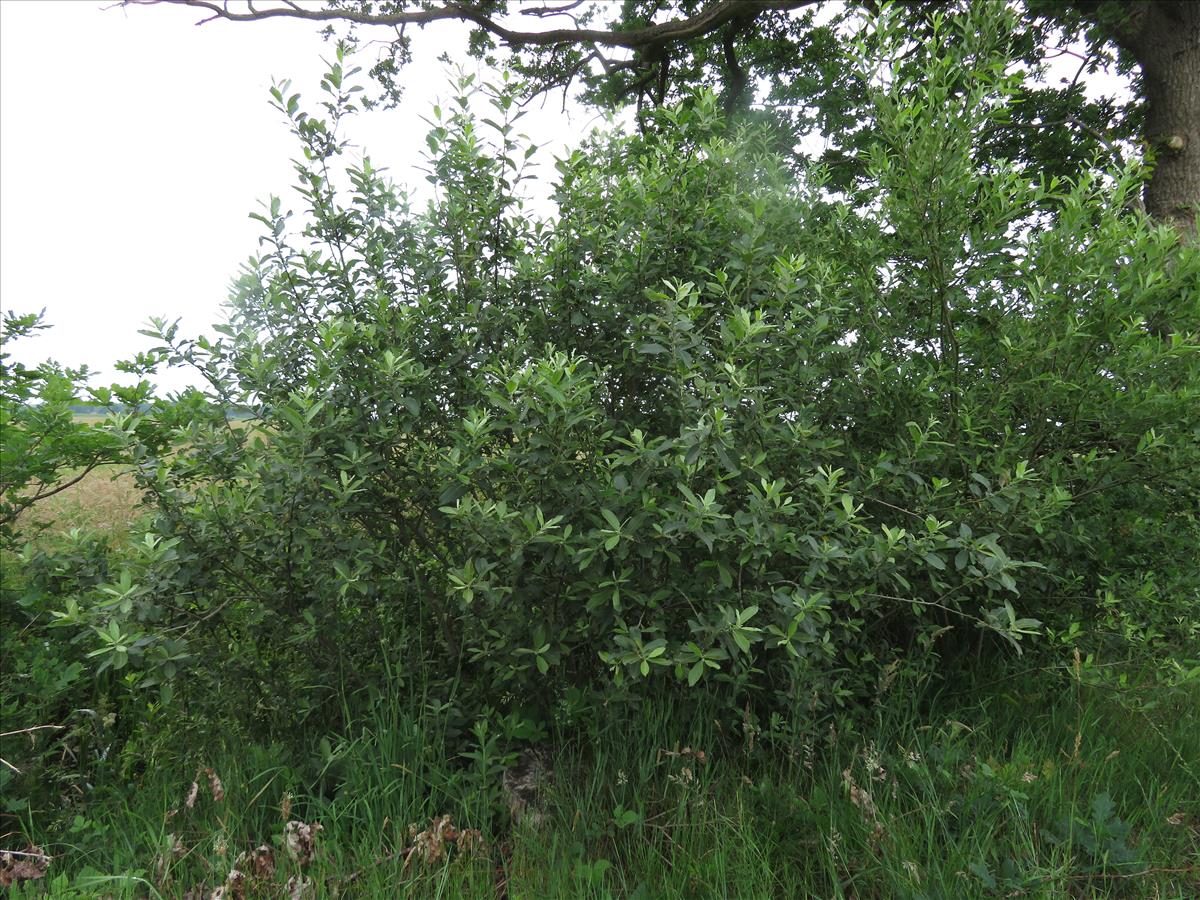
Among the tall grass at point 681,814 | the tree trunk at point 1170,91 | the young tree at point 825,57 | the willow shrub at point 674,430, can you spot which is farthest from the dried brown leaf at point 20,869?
the tree trunk at point 1170,91

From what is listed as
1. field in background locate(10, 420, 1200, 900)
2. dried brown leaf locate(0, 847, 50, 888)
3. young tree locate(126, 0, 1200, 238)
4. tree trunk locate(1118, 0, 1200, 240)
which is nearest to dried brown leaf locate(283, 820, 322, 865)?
field in background locate(10, 420, 1200, 900)

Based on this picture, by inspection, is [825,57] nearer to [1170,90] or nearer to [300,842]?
[1170,90]

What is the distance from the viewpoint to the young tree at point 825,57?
8438 millimetres

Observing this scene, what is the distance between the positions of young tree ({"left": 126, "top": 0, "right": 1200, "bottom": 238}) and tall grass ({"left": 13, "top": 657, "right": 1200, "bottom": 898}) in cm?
535

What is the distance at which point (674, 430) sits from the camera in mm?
3834

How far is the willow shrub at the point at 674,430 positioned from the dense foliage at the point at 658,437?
0.02 meters

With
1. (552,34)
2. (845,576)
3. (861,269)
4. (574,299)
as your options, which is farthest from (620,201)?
(552,34)

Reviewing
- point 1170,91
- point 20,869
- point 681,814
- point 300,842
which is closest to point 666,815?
point 681,814

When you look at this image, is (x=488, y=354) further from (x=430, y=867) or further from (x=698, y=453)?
(x=430, y=867)

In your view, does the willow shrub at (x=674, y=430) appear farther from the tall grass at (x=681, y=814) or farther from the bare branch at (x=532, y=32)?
the bare branch at (x=532, y=32)

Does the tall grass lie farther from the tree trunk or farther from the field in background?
the tree trunk

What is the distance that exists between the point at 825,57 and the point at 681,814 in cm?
1161

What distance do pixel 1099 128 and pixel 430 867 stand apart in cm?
1148

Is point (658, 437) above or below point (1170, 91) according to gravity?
below
